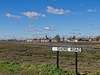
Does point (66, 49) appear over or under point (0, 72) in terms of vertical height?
over

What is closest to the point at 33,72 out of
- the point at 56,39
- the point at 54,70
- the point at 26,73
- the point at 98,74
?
the point at 26,73

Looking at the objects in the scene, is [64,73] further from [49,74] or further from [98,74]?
[98,74]

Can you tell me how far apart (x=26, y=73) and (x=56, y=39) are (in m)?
180

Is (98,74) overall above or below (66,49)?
below

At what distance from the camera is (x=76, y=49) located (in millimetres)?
8992

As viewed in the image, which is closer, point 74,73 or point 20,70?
point 74,73

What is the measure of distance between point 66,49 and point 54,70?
1320 millimetres

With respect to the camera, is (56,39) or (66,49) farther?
(56,39)

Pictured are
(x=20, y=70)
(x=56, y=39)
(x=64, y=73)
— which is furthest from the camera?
(x=56, y=39)

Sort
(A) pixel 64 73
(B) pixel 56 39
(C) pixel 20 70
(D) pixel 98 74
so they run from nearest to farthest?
(A) pixel 64 73 → (D) pixel 98 74 → (C) pixel 20 70 → (B) pixel 56 39

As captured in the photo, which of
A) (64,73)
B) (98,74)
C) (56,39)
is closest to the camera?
(64,73)

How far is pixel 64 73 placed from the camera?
28.9 ft

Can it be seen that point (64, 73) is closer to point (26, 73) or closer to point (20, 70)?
point (26, 73)

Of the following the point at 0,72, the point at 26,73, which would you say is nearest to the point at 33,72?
the point at 26,73
